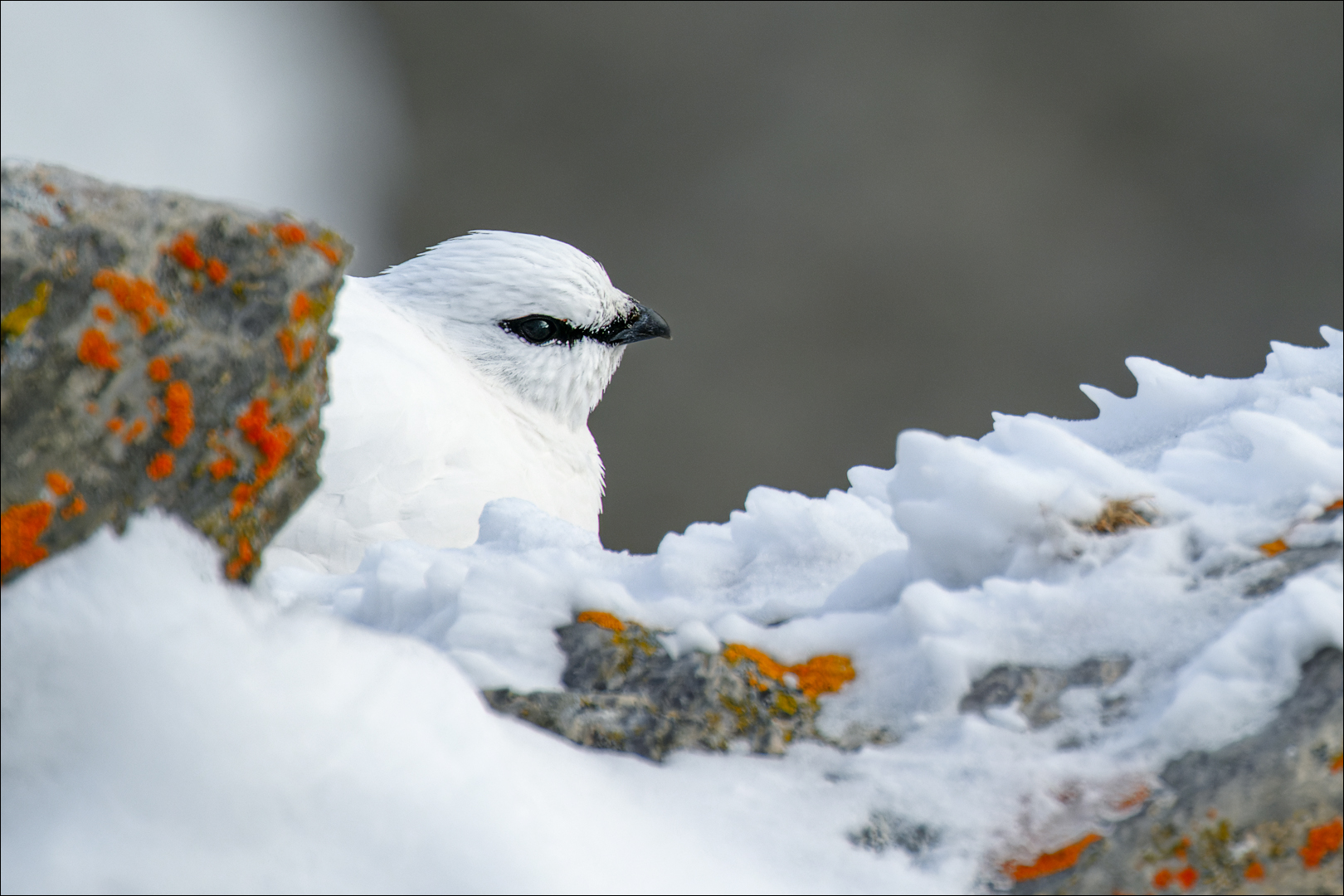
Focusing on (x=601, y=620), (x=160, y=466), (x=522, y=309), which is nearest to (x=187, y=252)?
(x=160, y=466)

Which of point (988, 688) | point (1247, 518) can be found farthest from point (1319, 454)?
point (988, 688)

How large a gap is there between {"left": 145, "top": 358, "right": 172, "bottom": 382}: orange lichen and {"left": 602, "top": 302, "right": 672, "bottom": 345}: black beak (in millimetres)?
1620

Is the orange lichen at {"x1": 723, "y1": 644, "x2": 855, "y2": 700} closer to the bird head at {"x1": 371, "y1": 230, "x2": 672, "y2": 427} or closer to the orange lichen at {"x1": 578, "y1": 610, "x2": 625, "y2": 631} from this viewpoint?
the orange lichen at {"x1": 578, "y1": 610, "x2": 625, "y2": 631}

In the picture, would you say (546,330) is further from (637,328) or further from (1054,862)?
(1054,862)

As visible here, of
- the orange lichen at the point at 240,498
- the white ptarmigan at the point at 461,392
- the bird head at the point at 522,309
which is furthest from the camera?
the bird head at the point at 522,309

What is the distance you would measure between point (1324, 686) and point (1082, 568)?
0.16 metres

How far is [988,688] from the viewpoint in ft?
2.29

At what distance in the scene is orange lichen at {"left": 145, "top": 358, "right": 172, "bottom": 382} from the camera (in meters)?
0.63

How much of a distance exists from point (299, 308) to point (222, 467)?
106 mm

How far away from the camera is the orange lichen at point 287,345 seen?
0.67 meters

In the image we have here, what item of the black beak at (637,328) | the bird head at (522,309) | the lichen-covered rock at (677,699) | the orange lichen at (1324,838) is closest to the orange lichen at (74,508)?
the lichen-covered rock at (677,699)

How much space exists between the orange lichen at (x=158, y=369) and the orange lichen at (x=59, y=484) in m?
0.07

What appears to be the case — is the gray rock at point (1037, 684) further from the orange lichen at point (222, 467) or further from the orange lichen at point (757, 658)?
the orange lichen at point (222, 467)

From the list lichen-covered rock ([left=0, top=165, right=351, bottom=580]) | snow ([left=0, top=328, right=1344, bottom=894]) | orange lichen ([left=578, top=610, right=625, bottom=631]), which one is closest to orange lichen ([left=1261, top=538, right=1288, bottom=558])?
snow ([left=0, top=328, right=1344, bottom=894])
